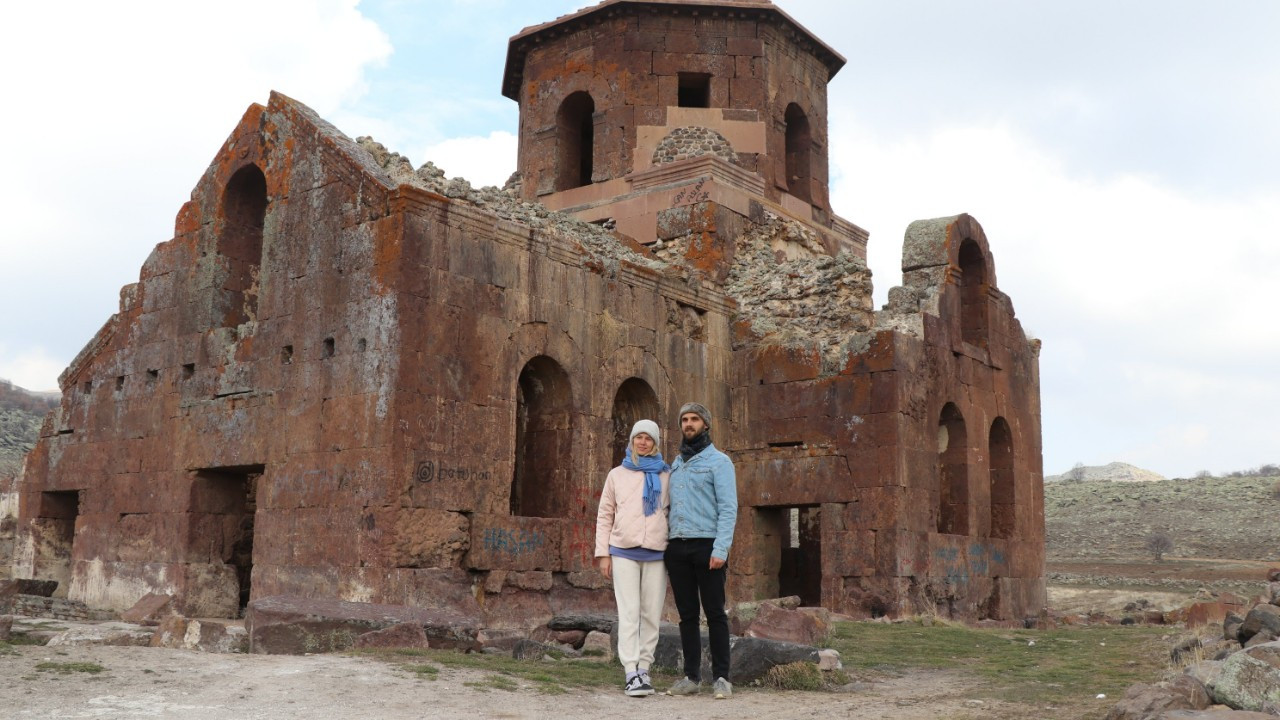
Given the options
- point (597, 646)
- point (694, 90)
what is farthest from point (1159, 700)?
point (694, 90)

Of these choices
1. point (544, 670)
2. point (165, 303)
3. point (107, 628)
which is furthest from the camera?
point (165, 303)

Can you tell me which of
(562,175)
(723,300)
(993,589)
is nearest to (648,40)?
(562,175)

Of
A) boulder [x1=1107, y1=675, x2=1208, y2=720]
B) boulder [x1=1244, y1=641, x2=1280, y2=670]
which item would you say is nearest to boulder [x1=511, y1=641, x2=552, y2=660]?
boulder [x1=1107, y1=675, x2=1208, y2=720]

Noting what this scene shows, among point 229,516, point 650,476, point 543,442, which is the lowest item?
point 229,516

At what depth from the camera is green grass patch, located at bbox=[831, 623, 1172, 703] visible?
6.56 m

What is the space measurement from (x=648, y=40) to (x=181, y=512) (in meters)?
9.24

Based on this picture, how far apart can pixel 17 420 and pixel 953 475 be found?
36574mm

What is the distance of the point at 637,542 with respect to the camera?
603cm

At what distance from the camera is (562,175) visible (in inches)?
683

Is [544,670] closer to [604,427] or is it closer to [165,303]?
[604,427]

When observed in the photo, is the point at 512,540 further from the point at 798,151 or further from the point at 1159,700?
the point at 798,151

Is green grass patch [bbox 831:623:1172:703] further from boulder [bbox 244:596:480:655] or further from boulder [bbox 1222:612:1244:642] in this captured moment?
boulder [bbox 244:596:480:655]

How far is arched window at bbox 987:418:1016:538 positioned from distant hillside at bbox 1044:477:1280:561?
747 inches

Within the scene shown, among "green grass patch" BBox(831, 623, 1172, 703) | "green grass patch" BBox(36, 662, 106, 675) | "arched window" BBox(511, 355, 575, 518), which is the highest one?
"arched window" BBox(511, 355, 575, 518)
